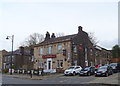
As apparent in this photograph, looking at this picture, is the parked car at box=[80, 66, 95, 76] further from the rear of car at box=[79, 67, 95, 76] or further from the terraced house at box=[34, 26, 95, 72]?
Result: the terraced house at box=[34, 26, 95, 72]

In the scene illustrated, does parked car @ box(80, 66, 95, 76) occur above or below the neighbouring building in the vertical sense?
below

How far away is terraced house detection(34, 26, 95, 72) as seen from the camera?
42250mm

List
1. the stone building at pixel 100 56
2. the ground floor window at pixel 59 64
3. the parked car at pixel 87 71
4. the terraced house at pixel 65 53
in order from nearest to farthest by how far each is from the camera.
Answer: the parked car at pixel 87 71, the terraced house at pixel 65 53, the ground floor window at pixel 59 64, the stone building at pixel 100 56

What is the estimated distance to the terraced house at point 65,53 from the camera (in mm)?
42250

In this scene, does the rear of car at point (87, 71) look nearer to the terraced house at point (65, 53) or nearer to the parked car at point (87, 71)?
the parked car at point (87, 71)

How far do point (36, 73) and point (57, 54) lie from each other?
7.64 m

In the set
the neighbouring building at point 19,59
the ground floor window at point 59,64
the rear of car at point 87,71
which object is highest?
the neighbouring building at point 19,59

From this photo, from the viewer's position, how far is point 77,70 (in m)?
35.4

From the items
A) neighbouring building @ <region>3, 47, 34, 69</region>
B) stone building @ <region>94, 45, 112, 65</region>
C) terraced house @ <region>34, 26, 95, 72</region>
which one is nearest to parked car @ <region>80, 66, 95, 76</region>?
terraced house @ <region>34, 26, 95, 72</region>

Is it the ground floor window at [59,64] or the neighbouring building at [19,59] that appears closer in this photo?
the ground floor window at [59,64]

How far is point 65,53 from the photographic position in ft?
139

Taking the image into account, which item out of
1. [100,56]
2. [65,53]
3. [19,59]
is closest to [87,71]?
[65,53]

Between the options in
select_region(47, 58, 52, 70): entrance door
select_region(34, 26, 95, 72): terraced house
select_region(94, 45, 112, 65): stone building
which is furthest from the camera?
select_region(94, 45, 112, 65): stone building

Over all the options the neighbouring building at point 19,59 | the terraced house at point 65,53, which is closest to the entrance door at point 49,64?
the terraced house at point 65,53
